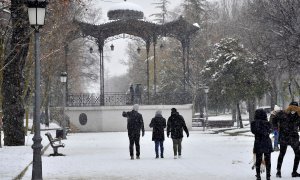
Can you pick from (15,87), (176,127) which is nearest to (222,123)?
(15,87)

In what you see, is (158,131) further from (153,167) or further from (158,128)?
(153,167)

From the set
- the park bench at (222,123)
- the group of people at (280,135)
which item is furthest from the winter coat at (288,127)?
the park bench at (222,123)

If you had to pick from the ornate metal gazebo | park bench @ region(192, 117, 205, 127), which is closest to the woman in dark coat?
the ornate metal gazebo

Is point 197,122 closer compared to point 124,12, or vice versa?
point 124,12

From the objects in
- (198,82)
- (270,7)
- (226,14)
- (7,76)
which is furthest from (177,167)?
(226,14)

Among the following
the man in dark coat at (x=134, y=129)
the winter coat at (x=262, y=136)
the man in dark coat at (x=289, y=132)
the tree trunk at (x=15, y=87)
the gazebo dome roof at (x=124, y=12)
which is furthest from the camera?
the gazebo dome roof at (x=124, y=12)

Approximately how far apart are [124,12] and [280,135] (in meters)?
34.2

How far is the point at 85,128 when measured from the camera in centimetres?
4447

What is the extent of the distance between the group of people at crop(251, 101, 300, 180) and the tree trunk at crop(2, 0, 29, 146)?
12.6 m

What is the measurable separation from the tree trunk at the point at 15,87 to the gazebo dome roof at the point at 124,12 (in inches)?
912

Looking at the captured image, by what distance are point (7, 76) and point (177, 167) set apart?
10204 millimetres

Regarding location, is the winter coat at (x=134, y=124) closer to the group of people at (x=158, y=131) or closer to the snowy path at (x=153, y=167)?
the group of people at (x=158, y=131)

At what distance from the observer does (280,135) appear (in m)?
12.8

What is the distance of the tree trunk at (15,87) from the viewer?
2245 centimetres
